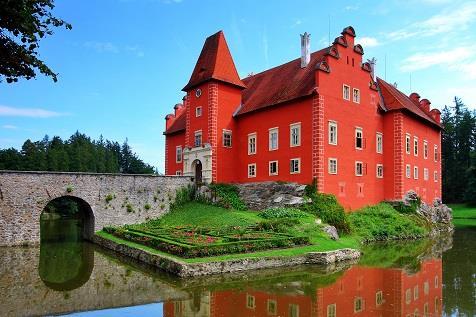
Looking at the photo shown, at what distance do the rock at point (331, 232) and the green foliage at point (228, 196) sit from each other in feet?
24.2

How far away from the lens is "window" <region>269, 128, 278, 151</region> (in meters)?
32.1

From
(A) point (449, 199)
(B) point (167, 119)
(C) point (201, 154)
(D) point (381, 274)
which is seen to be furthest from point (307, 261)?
(A) point (449, 199)

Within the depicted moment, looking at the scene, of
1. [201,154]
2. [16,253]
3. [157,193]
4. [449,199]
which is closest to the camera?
[16,253]

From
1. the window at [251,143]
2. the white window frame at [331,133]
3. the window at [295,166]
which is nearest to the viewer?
the white window frame at [331,133]

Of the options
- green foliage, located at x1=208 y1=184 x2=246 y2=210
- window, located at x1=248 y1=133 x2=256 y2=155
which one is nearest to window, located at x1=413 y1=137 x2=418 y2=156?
window, located at x1=248 y1=133 x2=256 y2=155

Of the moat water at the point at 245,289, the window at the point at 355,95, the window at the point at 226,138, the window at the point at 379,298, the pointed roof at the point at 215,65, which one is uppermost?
the pointed roof at the point at 215,65

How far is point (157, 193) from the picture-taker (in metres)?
31.8

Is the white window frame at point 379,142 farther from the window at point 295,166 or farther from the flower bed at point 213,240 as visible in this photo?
the flower bed at point 213,240

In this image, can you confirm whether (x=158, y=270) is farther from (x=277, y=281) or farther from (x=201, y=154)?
(x=201, y=154)

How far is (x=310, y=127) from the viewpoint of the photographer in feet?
96.3

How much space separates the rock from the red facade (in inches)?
196

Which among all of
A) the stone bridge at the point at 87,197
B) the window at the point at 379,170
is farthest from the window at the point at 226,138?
the window at the point at 379,170

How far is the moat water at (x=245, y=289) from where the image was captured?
38.4 ft

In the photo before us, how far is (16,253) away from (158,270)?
1044 centimetres
